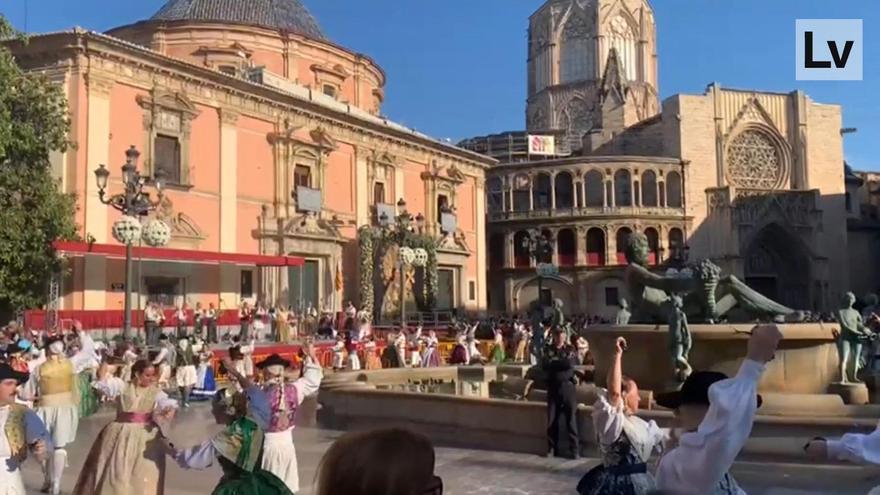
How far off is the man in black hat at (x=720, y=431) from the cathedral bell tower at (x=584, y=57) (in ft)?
209

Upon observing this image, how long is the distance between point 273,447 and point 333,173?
28.2 m

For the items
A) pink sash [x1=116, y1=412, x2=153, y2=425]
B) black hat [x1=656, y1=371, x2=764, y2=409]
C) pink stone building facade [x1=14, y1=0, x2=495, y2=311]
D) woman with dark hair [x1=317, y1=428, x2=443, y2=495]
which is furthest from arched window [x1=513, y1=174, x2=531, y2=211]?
woman with dark hair [x1=317, y1=428, x2=443, y2=495]

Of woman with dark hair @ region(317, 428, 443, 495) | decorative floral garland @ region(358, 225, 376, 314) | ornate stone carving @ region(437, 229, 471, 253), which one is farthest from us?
ornate stone carving @ region(437, 229, 471, 253)

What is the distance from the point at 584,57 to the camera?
68375 mm

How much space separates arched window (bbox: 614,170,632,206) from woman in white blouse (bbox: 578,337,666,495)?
45.3 meters

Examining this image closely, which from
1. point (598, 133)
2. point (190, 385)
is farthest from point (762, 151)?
point (190, 385)

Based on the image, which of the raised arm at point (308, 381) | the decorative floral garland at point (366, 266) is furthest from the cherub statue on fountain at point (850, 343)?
the decorative floral garland at point (366, 266)

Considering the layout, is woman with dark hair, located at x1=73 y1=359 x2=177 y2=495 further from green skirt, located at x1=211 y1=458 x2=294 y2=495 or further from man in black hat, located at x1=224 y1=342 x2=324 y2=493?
green skirt, located at x1=211 y1=458 x2=294 y2=495

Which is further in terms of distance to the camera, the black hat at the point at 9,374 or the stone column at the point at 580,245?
the stone column at the point at 580,245

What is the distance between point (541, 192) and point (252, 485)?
155 ft

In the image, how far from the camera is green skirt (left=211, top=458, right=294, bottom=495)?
4.16m

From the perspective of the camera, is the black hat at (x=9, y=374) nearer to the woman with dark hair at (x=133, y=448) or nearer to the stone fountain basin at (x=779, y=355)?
the woman with dark hair at (x=133, y=448)

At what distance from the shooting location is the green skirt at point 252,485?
4.16 metres

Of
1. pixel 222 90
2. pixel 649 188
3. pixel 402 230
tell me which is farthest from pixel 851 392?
pixel 649 188
